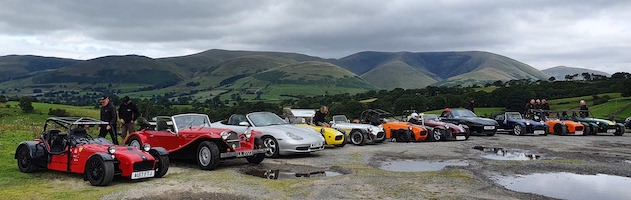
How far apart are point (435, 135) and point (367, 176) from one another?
11.7 metres

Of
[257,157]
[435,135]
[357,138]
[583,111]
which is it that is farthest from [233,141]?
[583,111]

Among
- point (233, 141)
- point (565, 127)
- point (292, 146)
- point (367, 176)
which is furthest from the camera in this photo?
point (565, 127)

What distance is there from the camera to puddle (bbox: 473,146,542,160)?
14.5 m

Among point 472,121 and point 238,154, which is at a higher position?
point 472,121

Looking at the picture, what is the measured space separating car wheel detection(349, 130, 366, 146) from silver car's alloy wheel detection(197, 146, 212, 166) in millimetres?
8722

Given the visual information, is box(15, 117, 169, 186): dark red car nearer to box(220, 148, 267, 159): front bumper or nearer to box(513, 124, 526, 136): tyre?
box(220, 148, 267, 159): front bumper

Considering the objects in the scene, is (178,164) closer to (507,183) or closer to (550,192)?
(507,183)

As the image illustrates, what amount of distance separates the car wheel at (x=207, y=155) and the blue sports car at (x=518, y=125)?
63.5 ft

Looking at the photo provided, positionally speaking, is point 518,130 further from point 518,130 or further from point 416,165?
point 416,165

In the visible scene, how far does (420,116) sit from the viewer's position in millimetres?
22078

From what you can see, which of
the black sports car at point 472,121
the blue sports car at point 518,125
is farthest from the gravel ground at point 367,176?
the blue sports car at point 518,125

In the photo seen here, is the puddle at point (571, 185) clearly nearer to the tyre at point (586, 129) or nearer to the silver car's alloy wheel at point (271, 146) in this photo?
the silver car's alloy wheel at point (271, 146)

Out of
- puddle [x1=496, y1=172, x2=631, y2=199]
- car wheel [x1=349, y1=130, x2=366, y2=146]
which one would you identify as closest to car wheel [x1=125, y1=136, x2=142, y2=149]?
car wheel [x1=349, y1=130, x2=366, y2=146]

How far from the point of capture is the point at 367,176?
34.1ft
